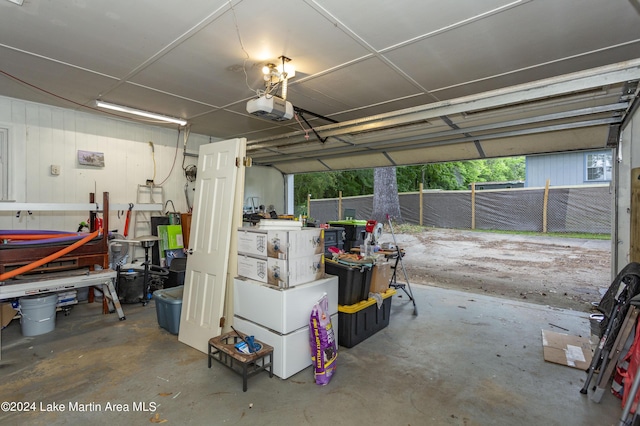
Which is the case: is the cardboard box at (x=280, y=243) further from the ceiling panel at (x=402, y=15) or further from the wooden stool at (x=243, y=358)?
the ceiling panel at (x=402, y=15)

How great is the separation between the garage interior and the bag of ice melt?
10cm

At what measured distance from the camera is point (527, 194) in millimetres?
10078

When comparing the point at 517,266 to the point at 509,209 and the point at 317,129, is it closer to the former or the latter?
the point at 509,209

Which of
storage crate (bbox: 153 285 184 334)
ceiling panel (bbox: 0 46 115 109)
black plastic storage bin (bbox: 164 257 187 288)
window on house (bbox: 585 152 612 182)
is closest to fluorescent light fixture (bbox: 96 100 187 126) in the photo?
ceiling panel (bbox: 0 46 115 109)

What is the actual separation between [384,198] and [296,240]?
31.3 feet

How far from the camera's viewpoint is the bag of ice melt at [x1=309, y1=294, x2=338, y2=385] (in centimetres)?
248

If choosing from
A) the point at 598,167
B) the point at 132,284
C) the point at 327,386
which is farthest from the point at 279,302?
the point at 598,167

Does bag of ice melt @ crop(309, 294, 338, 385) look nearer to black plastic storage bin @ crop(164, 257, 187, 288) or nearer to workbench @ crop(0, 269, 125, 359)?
black plastic storage bin @ crop(164, 257, 187, 288)

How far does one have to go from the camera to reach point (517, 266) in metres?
6.55

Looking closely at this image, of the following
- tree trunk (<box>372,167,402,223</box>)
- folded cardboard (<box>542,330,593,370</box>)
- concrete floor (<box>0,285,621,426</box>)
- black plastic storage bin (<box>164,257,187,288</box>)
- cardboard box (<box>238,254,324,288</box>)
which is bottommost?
concrete floor (<box>0,285,621,426</box>)

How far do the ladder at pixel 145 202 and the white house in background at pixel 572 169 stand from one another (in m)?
11.6

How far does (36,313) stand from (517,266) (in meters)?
7.88

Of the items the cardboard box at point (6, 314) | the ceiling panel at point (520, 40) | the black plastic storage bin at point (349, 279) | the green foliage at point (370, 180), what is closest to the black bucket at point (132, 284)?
the cardboard box at point (6, 314)

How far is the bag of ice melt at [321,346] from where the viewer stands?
97.8 inches
